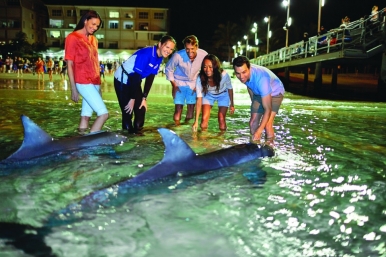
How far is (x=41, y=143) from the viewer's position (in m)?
5.32

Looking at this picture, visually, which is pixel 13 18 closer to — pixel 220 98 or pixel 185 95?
pixel 185 95

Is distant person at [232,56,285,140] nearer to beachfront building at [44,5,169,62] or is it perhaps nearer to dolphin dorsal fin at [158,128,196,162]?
dolphin dorsal fin at [158,128,196,162]

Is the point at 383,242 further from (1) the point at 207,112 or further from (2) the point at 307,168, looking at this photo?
(1) the point at 207,112

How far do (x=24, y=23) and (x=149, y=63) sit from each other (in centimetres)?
7919

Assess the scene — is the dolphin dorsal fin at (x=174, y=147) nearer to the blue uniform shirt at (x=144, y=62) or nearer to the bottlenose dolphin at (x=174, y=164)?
the bottlenose dolphin at (x=174, y=164)

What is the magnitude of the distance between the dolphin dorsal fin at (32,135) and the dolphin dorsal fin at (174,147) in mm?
1903

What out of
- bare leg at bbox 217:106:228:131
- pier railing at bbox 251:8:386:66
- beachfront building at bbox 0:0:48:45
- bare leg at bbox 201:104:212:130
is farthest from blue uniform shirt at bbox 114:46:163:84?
beachfront building at bbox 0:0:48:45

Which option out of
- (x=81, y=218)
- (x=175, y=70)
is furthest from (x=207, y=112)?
(x=81, y=218)

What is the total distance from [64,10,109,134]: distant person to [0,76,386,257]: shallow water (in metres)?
1.00

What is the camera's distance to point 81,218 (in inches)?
131

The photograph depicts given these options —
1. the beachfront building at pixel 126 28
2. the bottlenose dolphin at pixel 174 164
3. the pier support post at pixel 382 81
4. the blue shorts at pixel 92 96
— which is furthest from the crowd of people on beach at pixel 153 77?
the beachfront building at pixel 126 28

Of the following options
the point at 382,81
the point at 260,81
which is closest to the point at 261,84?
the point at 260,81

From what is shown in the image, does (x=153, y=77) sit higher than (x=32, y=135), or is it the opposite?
(x=153, y=77)

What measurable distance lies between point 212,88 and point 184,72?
0.97m
